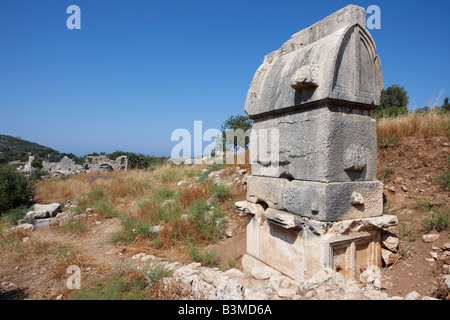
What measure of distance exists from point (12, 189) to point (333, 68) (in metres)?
9.64

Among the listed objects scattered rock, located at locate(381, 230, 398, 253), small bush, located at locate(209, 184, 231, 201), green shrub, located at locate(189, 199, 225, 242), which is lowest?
green shrub, located at locate(189, 199, 225, 242)

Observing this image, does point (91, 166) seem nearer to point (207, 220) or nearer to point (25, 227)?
point (25, 227)

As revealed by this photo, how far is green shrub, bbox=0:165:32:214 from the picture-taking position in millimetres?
7601

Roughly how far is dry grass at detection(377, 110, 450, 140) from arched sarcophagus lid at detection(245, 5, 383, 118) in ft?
8.74

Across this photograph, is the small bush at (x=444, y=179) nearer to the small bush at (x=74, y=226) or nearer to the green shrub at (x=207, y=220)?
the green shrub at (x=207, y=220)

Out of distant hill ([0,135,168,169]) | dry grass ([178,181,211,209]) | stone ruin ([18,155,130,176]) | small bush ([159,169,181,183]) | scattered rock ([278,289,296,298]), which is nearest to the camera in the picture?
scattered rock ([278,289,296,298])

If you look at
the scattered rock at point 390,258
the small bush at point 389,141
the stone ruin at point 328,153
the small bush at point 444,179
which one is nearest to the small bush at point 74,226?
the stone ruin at point 328,153

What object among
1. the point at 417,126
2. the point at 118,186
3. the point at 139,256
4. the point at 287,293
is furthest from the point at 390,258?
the point at 118,186

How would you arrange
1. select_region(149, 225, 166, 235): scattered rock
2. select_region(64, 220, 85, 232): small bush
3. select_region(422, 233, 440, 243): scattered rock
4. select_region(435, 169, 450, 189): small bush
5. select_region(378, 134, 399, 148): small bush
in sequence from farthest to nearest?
1. select_region(64, 220, 85, 232): small bush
2. select_region(149, 225, 166, 235): scattered rock
3. select_region(378, 134, 399, 148): small bush
4. select_region(435, 169, 450, 189): small bush
5. select_region(422, 233, 440, 243): scattered rock

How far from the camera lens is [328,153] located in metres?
2.42

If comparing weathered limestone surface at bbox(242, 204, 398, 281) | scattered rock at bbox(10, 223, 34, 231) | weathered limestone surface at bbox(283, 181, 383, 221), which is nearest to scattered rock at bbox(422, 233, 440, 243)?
weathered limestone surface at bbox(242, 204, 398, 281)

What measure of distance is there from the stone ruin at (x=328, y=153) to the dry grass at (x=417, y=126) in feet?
8.72

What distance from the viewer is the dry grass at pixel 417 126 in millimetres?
4508

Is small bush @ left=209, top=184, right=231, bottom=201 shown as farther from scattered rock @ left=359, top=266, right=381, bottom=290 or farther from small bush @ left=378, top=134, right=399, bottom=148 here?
scattered rock @ left=359, top=266, right=381, bottom=290
